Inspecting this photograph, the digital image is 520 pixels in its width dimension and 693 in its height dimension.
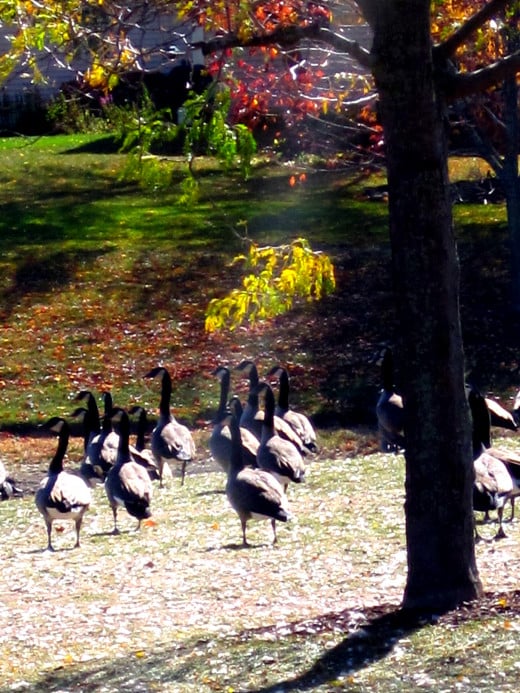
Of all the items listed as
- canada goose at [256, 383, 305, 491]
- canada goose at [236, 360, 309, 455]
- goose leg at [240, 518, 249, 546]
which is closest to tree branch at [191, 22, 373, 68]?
goose leg at [240, 518, 249, 546]

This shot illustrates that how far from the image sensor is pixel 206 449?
57.2 feet

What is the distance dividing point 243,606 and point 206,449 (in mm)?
8411

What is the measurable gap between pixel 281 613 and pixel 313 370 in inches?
459

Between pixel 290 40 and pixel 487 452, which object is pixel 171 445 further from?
pixel 290 40

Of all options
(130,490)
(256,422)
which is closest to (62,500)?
(130,490)

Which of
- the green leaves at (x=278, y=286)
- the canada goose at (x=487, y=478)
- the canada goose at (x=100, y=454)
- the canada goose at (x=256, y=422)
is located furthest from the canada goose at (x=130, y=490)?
the green leaves at (x=278, y=286)

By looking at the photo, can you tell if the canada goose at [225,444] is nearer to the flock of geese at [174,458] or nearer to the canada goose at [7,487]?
the flock of geese at [174,458]

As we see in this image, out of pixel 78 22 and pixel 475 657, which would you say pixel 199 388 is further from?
pixel 475 657

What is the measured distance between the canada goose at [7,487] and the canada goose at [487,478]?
5581 millimetres

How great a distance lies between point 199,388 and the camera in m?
19.9

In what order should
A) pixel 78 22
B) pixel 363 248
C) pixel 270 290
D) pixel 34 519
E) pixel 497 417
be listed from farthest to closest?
pixel 363 248, pixel 497 417, pixel 34 519, pixel 78 22, pixel 270 290

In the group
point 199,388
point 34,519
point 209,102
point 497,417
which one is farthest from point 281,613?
point 199,388

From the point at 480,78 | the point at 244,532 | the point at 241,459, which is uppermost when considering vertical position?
the point at 480,78

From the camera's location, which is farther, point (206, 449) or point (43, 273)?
point (43, 273)
